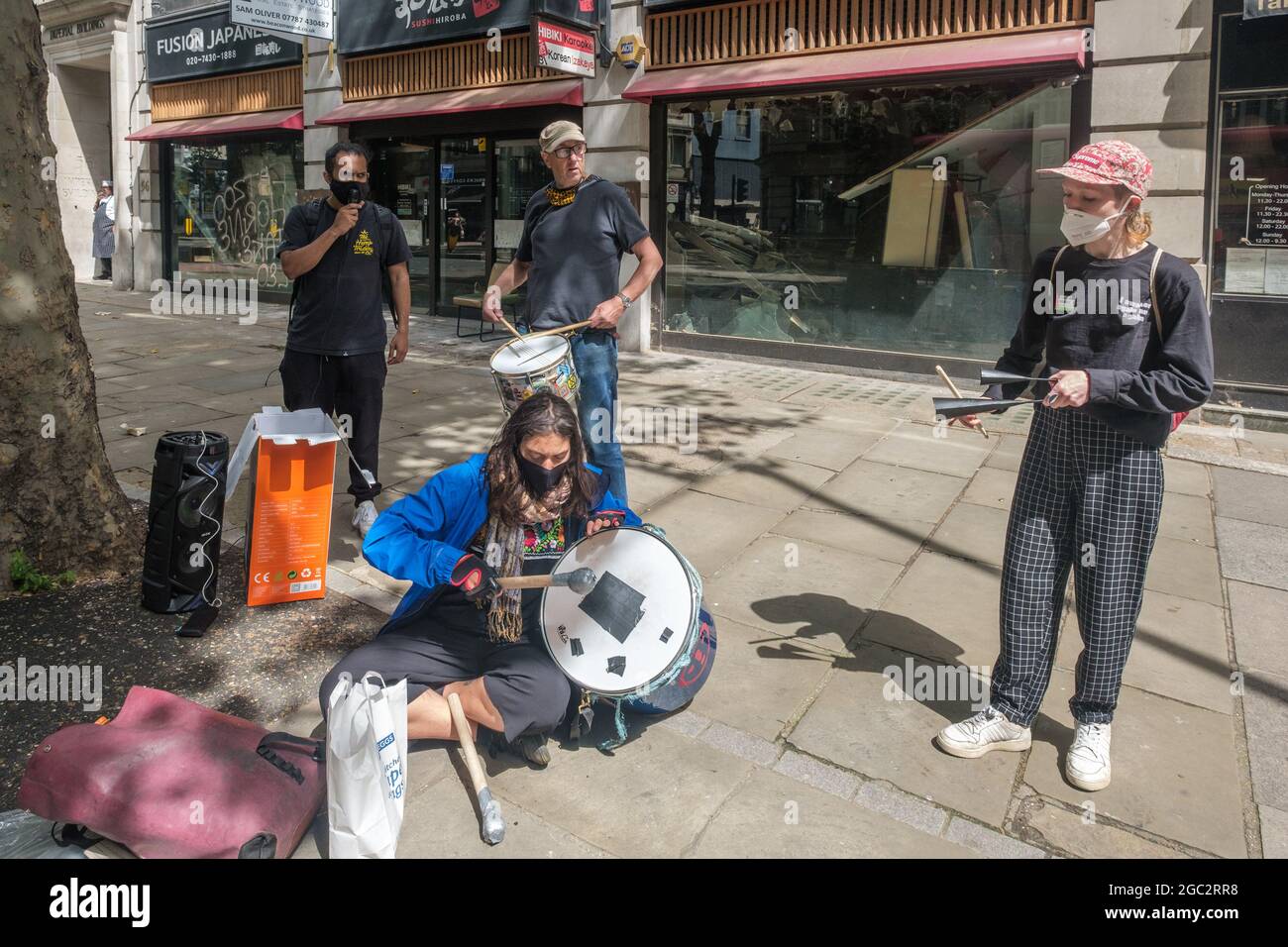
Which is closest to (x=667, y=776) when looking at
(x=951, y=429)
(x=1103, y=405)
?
(x=1103, y=405)

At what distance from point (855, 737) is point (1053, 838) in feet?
2.27

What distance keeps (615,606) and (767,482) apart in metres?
3.47

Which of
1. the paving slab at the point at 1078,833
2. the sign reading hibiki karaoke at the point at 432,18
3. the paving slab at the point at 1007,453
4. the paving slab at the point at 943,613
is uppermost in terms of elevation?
the sign reading hibiki karaoke at the point at 432,18

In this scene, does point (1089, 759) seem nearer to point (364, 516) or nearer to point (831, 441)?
point (364, 516)

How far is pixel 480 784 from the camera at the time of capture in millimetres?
2777

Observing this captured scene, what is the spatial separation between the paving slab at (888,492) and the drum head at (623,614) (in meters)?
3.02

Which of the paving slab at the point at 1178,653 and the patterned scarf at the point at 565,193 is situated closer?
the paving slab at the point at 1178,653

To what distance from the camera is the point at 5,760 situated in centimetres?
291

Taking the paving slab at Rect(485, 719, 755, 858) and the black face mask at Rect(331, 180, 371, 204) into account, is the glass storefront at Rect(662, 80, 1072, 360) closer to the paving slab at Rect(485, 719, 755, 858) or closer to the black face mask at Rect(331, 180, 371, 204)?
the black face mask at Rect(331, 180, 371, 204)

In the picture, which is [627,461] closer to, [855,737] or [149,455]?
[149,455]

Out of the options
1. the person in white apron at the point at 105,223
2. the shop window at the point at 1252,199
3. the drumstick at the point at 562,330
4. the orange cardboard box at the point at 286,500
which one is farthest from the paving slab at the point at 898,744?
the person in white apron at the point at 105,223

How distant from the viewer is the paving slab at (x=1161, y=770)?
282 cm

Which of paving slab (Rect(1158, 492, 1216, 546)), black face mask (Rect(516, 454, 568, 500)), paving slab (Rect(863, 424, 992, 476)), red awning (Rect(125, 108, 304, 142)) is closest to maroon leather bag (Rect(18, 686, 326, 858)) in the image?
black face mask (Rect(516, 454, 568, 500))

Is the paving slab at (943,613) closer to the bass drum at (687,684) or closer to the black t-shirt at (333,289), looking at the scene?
the bass drum at (687,684)
